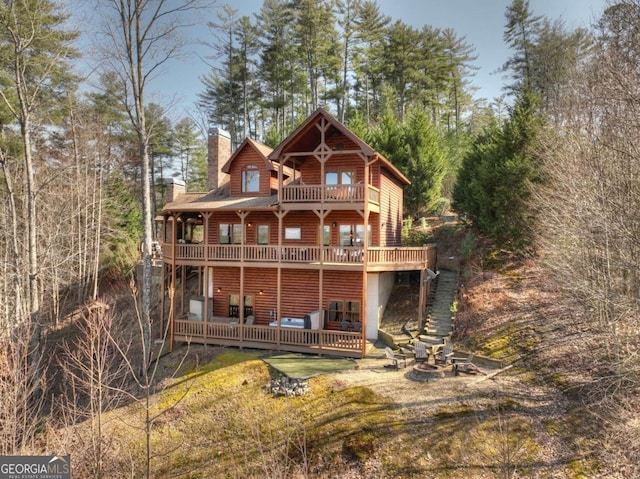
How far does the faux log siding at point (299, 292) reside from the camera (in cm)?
1888

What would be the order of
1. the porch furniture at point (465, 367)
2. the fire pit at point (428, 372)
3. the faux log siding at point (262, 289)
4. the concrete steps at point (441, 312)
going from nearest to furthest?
the fire pit at point (428, 372) → the porch furniture at point (465, 367) → the concrete steps at point (441, 312) → the faux log siding at point (262, 289)

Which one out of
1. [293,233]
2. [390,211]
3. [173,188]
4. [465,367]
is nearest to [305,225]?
[293,233]

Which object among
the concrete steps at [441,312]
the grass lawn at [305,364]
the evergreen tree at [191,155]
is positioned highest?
the evergreen tree at [191,155]

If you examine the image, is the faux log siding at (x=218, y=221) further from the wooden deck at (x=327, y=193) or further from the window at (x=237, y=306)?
the wooden deck at (x=327, y=193)

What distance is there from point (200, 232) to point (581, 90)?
30.6m

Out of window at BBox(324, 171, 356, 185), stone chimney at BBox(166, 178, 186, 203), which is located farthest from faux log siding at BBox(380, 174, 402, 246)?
stone chimney at BBox(166, 178, 186, 203)

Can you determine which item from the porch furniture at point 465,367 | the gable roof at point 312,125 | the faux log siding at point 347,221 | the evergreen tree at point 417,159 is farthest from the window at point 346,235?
the evergreen tree at point 417,159

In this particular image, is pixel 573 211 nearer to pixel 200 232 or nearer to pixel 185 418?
pixel 185 418

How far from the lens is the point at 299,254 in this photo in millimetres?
17141

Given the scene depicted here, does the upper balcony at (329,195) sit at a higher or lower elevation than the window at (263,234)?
higher

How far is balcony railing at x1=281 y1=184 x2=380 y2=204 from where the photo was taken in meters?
16.1

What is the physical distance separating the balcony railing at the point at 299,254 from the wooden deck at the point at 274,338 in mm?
3358

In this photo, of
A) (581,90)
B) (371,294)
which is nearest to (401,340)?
(371,294)

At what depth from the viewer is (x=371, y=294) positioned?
683 inches
